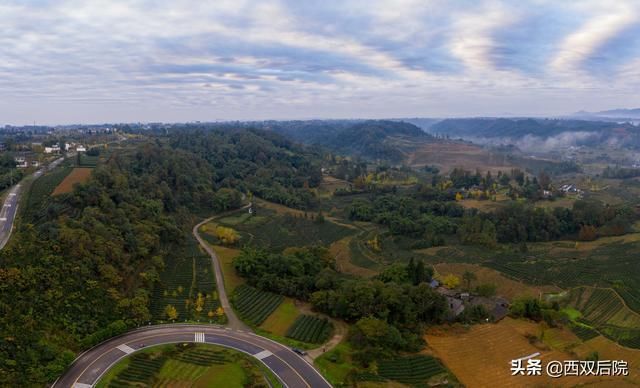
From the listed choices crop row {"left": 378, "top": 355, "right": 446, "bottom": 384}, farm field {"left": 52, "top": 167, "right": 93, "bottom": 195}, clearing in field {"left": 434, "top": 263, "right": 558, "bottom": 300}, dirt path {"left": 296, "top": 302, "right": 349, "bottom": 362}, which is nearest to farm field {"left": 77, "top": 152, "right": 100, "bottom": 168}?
farm field {"left": 52, "top": 167, "right": 93, "bottom": 195}

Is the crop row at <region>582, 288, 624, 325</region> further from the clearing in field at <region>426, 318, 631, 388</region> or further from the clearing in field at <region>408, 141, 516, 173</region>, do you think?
the clearing in field at <region>408, 141, 516, 173</region>

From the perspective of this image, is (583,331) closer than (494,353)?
No

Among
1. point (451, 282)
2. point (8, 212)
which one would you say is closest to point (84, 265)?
point (8, 212)

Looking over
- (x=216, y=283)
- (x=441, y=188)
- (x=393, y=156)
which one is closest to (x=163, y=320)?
(x=216, y=283)

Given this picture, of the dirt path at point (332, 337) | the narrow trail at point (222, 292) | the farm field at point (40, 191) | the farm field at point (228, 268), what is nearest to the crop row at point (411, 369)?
the dirt path at point (332, 337)

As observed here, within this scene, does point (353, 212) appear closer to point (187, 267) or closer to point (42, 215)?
point (187, 267)

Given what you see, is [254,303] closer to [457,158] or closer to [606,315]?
[606,315]

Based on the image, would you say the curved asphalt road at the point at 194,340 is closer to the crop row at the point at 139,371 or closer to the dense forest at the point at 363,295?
the crop row at the point at 139,371
